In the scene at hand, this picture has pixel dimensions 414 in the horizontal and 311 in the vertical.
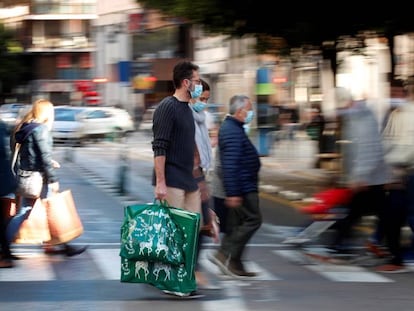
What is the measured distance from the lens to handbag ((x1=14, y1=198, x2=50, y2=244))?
10.5 metres

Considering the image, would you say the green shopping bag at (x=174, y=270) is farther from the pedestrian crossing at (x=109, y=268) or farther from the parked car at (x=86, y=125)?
the parked car at (x=86, y=125)

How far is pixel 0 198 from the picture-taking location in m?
9.61

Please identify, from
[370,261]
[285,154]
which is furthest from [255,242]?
[285,154]

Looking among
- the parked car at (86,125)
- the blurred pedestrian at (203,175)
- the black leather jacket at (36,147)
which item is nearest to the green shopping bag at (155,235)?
the blurred pedestrian at (203,175)

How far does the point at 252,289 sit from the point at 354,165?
1.82 metres

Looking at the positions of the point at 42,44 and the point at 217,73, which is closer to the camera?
the point at 217,73

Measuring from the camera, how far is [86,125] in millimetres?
42594

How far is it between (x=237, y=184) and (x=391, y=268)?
6.72 feet

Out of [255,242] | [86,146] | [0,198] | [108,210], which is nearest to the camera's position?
[0,198]

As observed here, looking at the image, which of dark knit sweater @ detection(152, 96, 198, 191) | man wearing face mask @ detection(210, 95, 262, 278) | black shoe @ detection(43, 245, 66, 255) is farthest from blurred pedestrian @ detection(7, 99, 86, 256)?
dark knit sweater @ detection(152, 96, 198, 191)

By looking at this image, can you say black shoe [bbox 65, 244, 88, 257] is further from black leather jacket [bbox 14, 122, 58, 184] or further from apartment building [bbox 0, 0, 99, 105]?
apartment building [bbox 0, 0, 99, 105]

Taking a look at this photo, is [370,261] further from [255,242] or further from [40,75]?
[40,75]

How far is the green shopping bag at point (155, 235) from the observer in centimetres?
786

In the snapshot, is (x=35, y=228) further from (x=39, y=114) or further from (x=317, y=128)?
(x=317, y=128)
